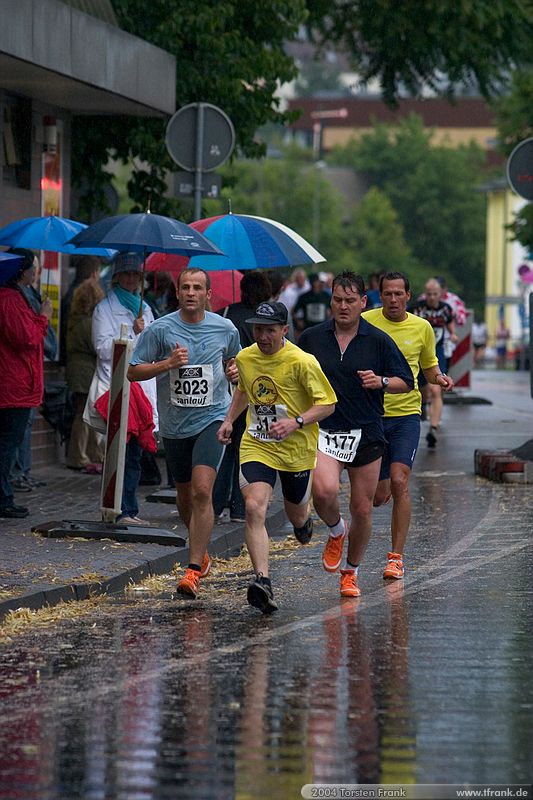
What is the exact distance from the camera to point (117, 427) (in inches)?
495

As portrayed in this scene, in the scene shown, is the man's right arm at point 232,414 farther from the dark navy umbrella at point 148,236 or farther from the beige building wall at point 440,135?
the beige building wall at point 440,135

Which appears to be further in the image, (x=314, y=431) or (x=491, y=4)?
(x=491, y=4)

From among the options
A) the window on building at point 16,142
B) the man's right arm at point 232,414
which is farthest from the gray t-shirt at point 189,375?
the window on building at point 16,142

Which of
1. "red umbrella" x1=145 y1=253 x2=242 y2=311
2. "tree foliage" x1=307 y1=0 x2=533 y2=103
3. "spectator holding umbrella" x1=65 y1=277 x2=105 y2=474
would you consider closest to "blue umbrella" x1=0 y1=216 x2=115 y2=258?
"red umbrella" x1=145 y1=253 x2=242 y2=311

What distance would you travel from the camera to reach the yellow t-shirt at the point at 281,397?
9.85 m

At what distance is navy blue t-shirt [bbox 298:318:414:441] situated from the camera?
1038 cm

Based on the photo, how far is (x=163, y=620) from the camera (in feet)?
31.3

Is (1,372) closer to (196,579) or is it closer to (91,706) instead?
(196,579)

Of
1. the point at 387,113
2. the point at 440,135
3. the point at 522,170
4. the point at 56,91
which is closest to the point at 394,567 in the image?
the point at 56,91

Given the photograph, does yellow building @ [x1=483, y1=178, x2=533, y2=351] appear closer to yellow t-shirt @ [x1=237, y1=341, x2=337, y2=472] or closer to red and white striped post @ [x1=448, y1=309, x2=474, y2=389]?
red and white striped post @ [x1=448, y1=309, x2=474, y2=389]

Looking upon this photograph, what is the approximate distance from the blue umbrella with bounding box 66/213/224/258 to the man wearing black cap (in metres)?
2.61

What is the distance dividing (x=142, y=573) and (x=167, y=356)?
1.35 meters

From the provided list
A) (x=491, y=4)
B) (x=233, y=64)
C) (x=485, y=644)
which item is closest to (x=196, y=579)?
(x=485, y=644)

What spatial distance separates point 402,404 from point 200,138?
606 centimetres
